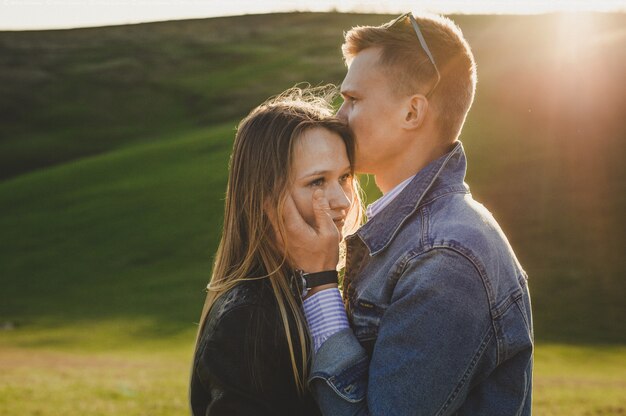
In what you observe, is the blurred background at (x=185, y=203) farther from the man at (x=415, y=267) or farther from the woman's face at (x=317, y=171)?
the man at (x=415, y=267)

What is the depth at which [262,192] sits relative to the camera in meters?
3.40

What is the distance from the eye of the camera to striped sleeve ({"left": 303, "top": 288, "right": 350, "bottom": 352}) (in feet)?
10.1

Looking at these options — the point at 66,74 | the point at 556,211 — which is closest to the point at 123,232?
the point at 556,211

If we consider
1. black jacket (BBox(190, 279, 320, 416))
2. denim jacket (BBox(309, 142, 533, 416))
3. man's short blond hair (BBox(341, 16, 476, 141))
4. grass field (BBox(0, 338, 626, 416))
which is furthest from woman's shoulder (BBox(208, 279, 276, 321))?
grass field (BBox(0, 338, 626, 416))

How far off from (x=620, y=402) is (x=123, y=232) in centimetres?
1671

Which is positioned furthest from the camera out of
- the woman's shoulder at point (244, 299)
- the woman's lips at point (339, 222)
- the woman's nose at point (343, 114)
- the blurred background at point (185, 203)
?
the blurred background at point (185, 203)

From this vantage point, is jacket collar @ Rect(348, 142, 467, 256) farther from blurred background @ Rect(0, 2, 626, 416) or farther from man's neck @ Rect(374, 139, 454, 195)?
blurred background @ Rect(0, 2, 626, 416)

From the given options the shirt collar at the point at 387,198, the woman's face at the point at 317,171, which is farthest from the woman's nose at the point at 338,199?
the shirt collar at the point at 387,198

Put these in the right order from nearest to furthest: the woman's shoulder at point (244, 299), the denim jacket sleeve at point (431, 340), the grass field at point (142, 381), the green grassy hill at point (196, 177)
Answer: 1. the denim jacket sleeve at point (431, 340)
2. the woman's shoulder at point (244, 299)
3. the grass field at point (142, 381)
4. the green grassy hill at point (196, 177)

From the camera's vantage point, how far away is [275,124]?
3.46 meters

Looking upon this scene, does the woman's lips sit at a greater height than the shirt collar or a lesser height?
lesser

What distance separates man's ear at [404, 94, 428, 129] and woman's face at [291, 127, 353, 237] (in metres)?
0.32

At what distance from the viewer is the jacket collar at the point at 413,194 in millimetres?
3172

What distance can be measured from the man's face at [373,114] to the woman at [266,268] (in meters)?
0.07
